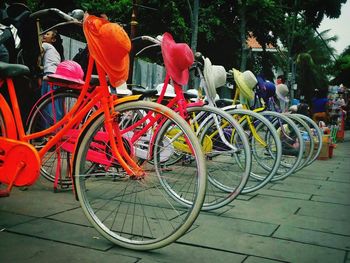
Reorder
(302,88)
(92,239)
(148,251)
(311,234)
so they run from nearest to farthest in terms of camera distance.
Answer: (148,251) < (92,239) < (311,234) < (302,88)

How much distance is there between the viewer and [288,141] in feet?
18.5

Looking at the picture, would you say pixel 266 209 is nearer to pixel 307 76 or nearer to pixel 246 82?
pixel 246 82

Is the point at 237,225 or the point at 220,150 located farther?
the point at 220,150

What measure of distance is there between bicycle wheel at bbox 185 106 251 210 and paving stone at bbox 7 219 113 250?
111cm

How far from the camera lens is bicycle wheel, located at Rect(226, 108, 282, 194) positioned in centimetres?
432

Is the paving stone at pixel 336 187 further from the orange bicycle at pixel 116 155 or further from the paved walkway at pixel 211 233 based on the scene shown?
the orange bicycle at pixel 116 155

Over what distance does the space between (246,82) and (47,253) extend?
10.8 ft

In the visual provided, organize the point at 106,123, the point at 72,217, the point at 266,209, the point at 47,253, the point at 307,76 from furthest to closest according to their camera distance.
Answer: the point at 307,76 < the point at 266,209 < the point at 72,217 < the point at 106,123 < the point at 47,253

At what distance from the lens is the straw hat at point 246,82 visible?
504 centimetres

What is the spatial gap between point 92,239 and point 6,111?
3.31 feet

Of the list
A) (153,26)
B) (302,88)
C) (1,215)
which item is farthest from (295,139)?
(302,88)

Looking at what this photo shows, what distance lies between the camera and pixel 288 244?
9.33 ft

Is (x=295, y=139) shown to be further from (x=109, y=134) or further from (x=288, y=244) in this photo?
(x=109, y=134)

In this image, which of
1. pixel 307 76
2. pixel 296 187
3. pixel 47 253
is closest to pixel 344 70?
pixel 307 76
